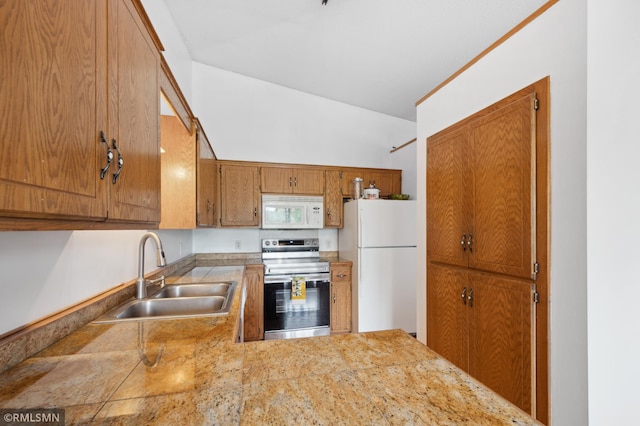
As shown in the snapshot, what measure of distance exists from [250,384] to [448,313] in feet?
5.21

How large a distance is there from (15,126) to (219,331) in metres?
0.86

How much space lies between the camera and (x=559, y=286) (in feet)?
3.81

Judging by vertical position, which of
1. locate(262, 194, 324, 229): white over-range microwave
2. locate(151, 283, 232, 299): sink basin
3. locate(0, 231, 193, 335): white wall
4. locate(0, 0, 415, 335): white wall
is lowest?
locate(151, 283, 232, 299): sink basin

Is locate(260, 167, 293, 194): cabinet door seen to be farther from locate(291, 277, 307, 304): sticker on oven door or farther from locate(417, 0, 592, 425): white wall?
locate(417, 0, 592, 425): white wall

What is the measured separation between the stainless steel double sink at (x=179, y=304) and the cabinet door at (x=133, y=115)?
546mm

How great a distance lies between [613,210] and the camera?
1021 millimetres

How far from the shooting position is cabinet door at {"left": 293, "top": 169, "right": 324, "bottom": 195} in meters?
3.44

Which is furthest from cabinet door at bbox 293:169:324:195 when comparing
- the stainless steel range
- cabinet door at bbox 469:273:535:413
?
cabinet door at bbox 469:273:535:413

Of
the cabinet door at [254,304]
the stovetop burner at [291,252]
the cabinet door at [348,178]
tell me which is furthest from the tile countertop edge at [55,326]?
the cabinet door at [348,178]

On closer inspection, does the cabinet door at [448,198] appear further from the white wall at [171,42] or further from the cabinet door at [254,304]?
→ the white wall at [171,42]

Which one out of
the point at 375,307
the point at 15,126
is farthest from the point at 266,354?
the point at 375,307

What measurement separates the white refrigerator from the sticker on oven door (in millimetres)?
599

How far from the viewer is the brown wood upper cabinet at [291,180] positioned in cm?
334

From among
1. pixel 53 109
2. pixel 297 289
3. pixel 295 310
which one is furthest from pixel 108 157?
pixel 295 310
